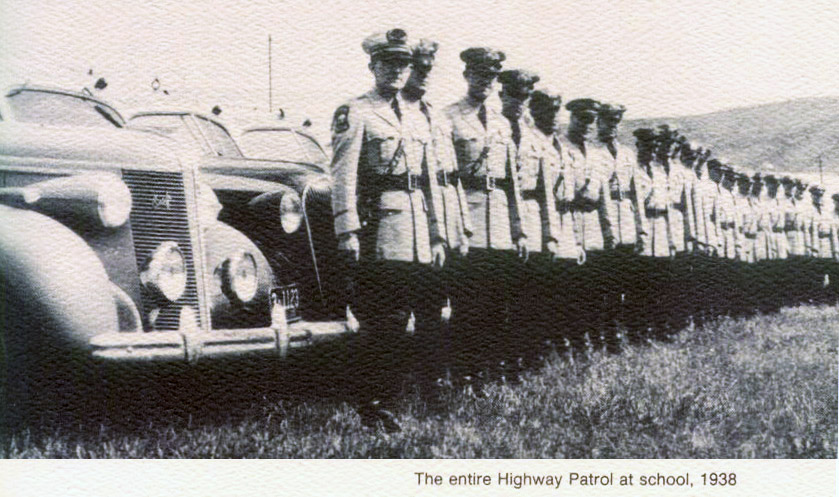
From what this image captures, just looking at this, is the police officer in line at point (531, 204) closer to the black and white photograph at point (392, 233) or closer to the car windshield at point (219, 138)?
the black and white photograph at point (392, 233)

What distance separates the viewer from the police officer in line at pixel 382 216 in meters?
3.39

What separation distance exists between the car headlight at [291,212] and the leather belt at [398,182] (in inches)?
11.7

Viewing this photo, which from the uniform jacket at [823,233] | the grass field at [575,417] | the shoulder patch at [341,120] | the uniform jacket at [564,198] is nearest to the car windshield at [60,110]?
the shoulder patch at [341,120]

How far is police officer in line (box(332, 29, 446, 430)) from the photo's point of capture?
11.1 ft

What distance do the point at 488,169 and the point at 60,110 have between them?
1.58 meters

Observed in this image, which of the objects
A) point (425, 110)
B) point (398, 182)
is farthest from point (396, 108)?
point (398, 182)

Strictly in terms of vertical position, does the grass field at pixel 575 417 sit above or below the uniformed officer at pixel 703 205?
below

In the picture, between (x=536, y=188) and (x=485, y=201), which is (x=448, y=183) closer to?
(x=485, y=201)

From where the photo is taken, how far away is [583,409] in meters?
3.71

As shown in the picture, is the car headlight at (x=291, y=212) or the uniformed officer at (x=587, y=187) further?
the uniformed officer at (x=587, y=187)

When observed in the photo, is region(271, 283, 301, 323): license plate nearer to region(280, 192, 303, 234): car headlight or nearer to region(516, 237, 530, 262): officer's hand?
region(280, 192, 303, 234): car headlight

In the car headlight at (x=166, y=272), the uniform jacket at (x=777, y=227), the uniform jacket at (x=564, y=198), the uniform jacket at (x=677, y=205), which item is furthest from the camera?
the uniform jacket at (x=777, y=227)

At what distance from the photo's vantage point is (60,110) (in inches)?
122
